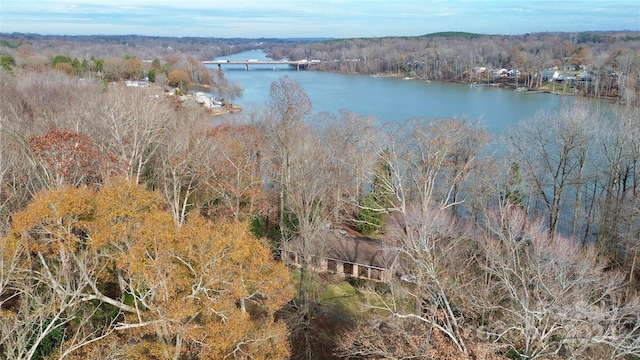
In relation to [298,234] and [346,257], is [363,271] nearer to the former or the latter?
[346,257]

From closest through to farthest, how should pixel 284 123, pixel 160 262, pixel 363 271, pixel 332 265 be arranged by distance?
pixel 160 262
pixel 363 271
pixel 332 265
pixel 284 123

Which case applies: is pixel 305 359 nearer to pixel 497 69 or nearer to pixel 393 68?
pixel 497 69

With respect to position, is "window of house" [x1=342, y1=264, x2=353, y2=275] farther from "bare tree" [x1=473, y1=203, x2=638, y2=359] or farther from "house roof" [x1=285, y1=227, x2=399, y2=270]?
"bare tree" [x1=473, y1=203, x2=638, y2=359]

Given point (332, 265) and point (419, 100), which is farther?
point (419, 100)

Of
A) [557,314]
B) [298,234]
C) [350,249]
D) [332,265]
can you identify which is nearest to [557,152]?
[350,249]

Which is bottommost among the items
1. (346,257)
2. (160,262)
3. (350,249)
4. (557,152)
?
(346,257)

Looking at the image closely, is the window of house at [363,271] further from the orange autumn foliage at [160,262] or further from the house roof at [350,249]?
the orange autumn foliage at [160,262]

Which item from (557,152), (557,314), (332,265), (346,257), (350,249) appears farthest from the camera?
(557,152)

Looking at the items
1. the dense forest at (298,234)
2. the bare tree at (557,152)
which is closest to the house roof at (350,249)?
the dense forest at (298,234)
